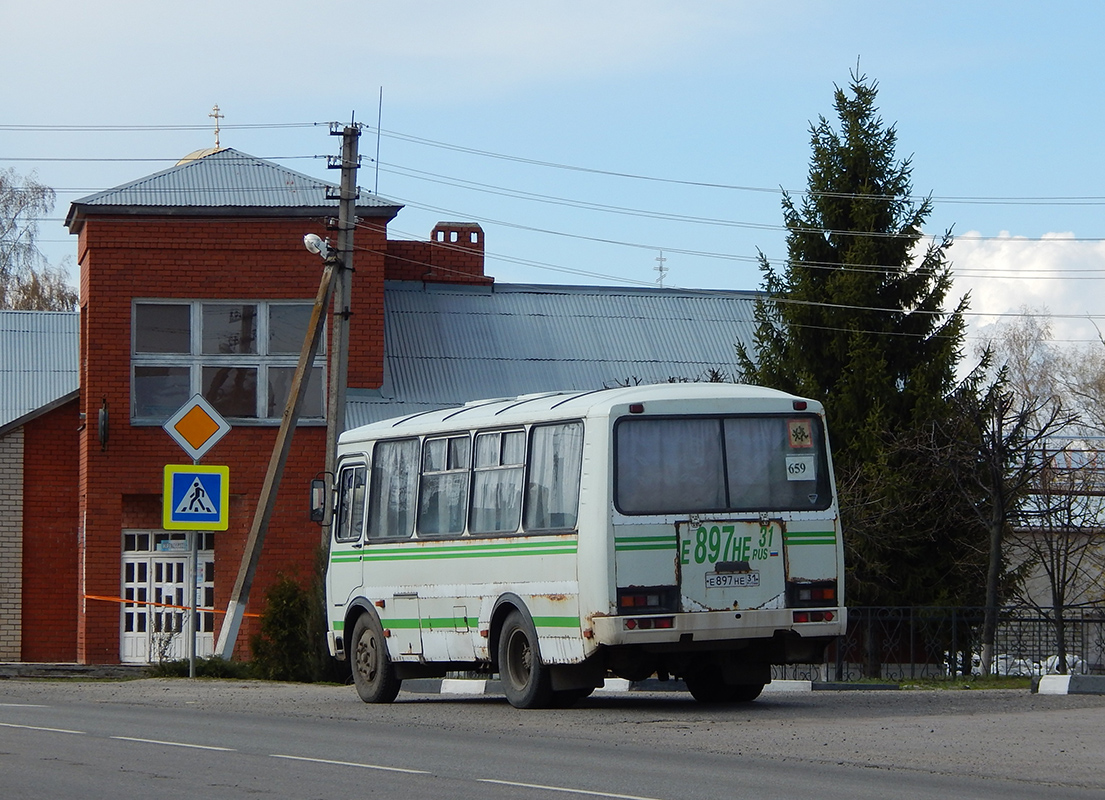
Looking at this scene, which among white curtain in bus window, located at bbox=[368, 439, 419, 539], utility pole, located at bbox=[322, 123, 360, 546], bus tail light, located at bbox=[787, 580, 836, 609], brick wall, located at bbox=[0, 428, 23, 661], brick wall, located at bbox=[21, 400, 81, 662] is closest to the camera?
bus tail light, located at bbox=[787, 580, 836, 609]

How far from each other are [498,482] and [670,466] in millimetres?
1921

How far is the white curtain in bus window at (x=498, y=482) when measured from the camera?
1538 cm

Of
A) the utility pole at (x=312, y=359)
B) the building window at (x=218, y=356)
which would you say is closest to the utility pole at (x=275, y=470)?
the utility pole at (x=312, y=359)

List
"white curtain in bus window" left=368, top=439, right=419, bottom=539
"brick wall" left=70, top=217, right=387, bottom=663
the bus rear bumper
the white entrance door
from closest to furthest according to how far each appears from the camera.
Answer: the bus rear bumper, "white curtain in bus window" left=368, top=439, right=419, bottom=539, "brick wall" left=70, top=217, right=387, bottom=663, the white entrance door

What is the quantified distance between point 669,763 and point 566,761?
2.11ft

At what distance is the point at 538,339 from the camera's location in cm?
3612

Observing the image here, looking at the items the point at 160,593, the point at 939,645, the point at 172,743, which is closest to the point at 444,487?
the point at 172,743

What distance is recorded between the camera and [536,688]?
14984 mm

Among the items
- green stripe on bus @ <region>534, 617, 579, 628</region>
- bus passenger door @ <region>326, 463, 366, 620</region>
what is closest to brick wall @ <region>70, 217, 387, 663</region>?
bus passenger door @ <region>326, 463, 366, 620</region>

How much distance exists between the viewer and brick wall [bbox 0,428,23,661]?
32.5 meters

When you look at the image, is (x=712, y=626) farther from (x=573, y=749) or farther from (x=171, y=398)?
(x=171, y=398)

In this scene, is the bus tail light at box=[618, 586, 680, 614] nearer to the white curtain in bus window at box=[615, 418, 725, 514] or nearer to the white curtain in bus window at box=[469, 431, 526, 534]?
the white curtain in bus window at box=[615, 418, 725, 514]

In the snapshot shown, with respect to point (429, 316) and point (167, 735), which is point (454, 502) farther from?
point (429, 316)

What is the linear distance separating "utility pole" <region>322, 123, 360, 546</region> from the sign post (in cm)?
304
